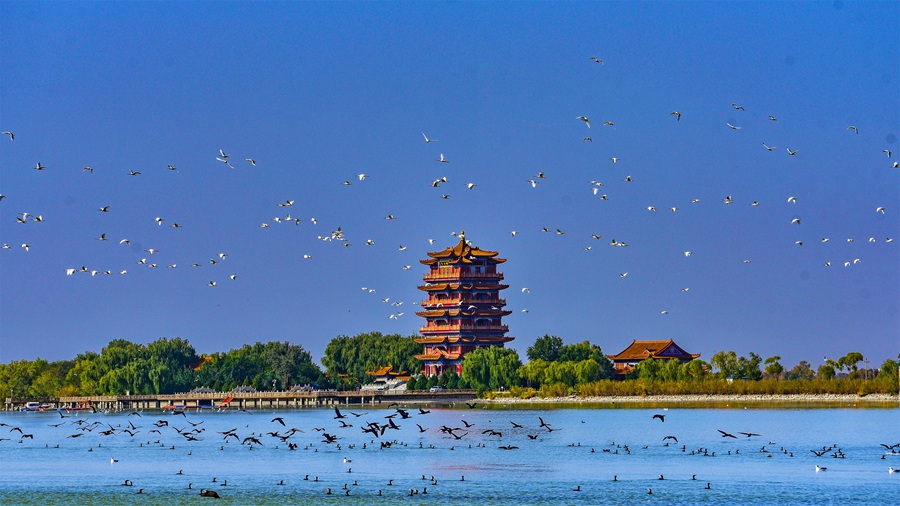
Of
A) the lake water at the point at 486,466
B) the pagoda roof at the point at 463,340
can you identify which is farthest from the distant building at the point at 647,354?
the lake water at the point at 486,466

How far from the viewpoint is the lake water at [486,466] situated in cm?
5394

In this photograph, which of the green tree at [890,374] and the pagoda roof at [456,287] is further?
the pagoda roof at [456,287]

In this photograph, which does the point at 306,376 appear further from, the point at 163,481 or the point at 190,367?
the point at 163,481

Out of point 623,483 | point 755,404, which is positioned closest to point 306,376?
point 755,404

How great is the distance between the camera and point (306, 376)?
172 meters

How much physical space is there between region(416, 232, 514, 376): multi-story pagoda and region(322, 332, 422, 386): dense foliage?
7.09 feet

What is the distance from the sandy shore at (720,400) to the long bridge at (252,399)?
8.40 meters

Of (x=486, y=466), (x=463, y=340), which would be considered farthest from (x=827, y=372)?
(x=486, y=466)

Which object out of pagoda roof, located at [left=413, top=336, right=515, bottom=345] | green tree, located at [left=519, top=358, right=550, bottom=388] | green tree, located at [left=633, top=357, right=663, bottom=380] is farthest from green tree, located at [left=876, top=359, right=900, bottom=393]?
pagoda roof, located at [left=413, top=336, right=515, bottom=345]

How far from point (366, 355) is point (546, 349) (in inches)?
888

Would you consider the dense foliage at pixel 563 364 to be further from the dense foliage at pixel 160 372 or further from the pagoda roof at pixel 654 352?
the dense foliage at pixel 160 372

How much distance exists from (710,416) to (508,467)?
53163 mm

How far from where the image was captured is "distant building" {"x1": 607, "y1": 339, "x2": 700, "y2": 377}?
6781 inches

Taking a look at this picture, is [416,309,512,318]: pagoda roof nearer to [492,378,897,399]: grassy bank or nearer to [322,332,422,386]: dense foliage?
[322,332,422,386]: dense foliage
